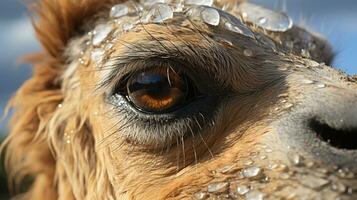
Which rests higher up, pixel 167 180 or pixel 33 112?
pixel 33 112

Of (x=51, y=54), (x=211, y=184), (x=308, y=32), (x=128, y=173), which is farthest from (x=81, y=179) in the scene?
(x=308, y=32)

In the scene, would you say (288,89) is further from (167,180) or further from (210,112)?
(167,180)

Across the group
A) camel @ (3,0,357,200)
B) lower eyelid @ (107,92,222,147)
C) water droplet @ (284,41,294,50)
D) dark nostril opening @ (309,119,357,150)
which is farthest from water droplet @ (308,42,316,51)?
dark nostril opening @ (309,119,357,150)

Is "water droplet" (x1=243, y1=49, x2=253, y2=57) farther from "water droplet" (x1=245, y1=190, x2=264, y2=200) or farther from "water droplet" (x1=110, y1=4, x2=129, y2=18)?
"water droplet" (x1=110, y1=4, x2=129, y2=18)

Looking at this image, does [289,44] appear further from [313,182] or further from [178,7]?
[313,182]

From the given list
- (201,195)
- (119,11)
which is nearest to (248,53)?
(201,195)

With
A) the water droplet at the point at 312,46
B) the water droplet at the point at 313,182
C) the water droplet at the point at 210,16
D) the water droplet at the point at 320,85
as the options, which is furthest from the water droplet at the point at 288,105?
the water droplet at the point at 312,46
